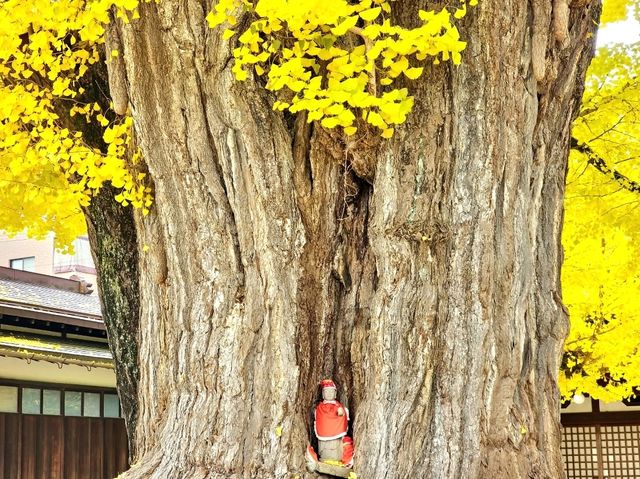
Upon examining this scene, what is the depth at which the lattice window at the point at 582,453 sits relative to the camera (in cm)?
1705

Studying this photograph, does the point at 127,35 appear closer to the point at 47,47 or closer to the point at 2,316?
the point at 47,47

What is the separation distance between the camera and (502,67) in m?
5.20

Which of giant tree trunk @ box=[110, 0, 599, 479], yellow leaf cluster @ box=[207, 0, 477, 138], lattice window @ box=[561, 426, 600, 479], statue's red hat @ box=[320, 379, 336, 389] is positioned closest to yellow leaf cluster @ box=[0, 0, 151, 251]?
giant tree trunk @ box=[110, 0, 599, 479]

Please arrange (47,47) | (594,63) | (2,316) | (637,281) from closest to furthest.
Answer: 1. (47,47)
2. (594,63)
3. (2,316)
4. (637,281)

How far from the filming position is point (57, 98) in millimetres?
6770

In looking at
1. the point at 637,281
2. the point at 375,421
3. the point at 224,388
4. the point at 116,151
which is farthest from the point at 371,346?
the point at 637,281

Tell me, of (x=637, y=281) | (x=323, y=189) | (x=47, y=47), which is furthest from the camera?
(x=637, y=281)

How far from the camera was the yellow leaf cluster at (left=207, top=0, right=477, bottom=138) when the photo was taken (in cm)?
424

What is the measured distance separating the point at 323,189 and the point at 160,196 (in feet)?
3.36

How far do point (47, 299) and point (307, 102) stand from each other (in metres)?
11.9

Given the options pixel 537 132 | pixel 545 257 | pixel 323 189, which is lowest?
pixel 545 257

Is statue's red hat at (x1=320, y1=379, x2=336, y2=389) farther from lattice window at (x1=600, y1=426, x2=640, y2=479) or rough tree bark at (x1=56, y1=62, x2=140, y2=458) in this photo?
lattice window at (x1=600, y1=426, x2=640, y2=479)

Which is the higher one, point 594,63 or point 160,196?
point 594,63

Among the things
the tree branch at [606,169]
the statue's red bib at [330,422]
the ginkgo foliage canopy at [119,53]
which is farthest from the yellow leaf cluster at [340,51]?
the tree branch at [606,169]
